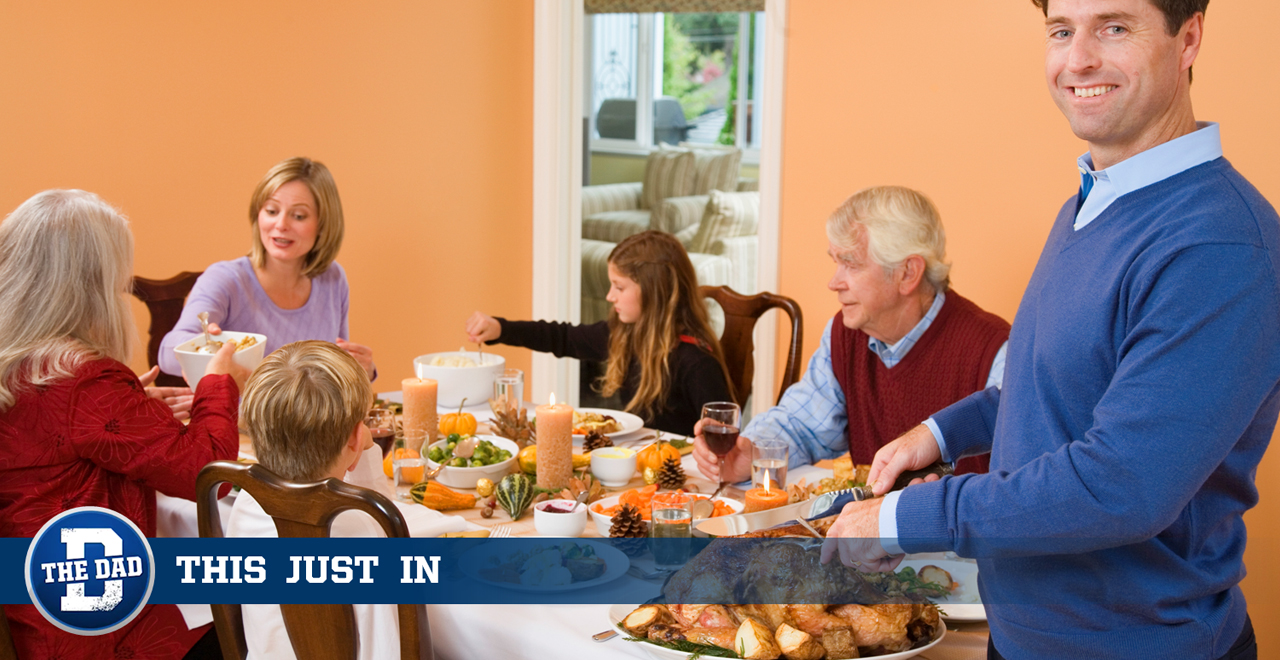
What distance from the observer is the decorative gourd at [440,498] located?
1.71 m

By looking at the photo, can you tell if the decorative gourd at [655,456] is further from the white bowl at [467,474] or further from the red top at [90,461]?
the red top at [90,461]

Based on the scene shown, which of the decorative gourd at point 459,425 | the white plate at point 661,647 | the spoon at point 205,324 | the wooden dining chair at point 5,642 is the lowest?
the wooden dining chair at point 5,642

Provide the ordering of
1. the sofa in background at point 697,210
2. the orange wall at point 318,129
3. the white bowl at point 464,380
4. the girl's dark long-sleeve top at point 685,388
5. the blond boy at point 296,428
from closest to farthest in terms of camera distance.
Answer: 1. the blond boy at point 296,428
2. the white bowl at point 464,380
3. the girl's dark long-sleeve top at point 685,388
4. the orange wall at point 318,129
5. the sofa in background at point 697,210

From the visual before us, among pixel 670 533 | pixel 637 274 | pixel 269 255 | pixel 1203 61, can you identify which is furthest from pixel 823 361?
pixel 269 255

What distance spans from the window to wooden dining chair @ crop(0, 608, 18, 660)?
11.1 feet

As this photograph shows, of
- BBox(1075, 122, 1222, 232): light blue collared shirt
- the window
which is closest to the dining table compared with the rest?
BBox(1075, 122, 1222, 232): light blue collared shirt

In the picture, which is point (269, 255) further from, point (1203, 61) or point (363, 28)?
point (1203, 61)

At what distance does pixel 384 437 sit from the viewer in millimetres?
1866

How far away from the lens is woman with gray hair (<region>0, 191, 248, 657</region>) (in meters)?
1.60

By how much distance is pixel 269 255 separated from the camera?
2.72m

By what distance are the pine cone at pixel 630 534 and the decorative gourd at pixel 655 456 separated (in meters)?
0.34

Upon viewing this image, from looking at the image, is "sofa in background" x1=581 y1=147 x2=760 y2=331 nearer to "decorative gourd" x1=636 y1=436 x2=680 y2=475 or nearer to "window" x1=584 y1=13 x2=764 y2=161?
"window" x1=584 y1=13 x2=764 y2=161

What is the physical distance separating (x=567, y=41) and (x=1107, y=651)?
10.5 feet

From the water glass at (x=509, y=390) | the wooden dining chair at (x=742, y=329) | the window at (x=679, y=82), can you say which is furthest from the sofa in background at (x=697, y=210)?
the water glass at (x=509, y=390)
